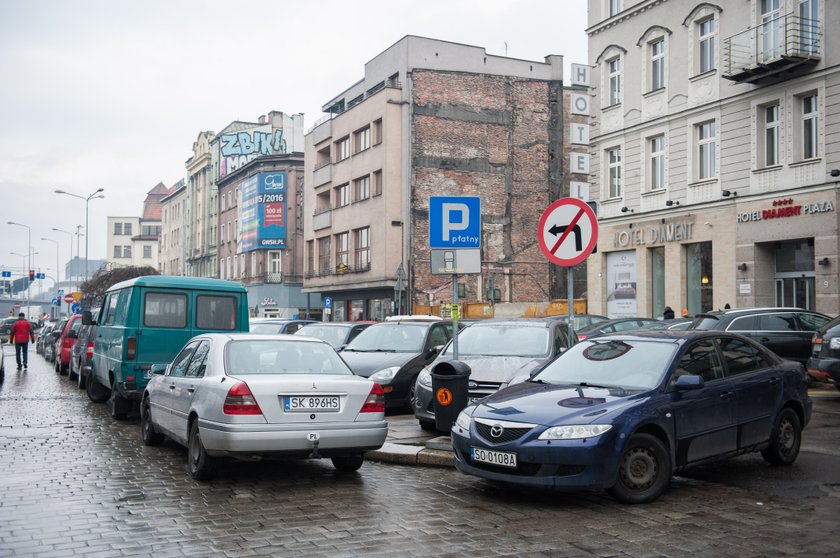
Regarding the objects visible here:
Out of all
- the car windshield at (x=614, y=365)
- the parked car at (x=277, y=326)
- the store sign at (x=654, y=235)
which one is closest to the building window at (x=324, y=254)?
the store sign at (x=654, y=235)

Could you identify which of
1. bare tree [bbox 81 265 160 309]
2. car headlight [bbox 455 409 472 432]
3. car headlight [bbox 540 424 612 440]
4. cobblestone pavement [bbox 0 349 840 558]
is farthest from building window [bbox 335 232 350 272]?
car headlight [bbox 540 424 612 440]

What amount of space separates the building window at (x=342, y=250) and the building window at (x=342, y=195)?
6.44 feet

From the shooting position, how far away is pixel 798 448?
925cm

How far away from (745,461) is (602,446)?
10.8ft

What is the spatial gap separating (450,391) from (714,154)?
70.8 feet

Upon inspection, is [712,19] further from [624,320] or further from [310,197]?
[310,197]

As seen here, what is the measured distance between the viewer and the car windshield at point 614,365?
8008 mm

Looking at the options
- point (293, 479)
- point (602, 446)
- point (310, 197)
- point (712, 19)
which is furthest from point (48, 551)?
point (310, 197)

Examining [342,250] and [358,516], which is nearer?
[358,516]

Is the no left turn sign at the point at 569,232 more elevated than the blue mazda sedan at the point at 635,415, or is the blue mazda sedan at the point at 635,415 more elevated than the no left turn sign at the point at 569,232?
the no left turn sign at the point at 569,232

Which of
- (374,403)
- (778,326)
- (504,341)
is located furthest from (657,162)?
(374,403)

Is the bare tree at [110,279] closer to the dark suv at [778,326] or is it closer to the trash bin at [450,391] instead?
the dark suv at [778,326]

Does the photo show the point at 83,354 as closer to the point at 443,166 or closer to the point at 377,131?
the point at 443,166

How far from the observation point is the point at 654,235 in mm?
30609
